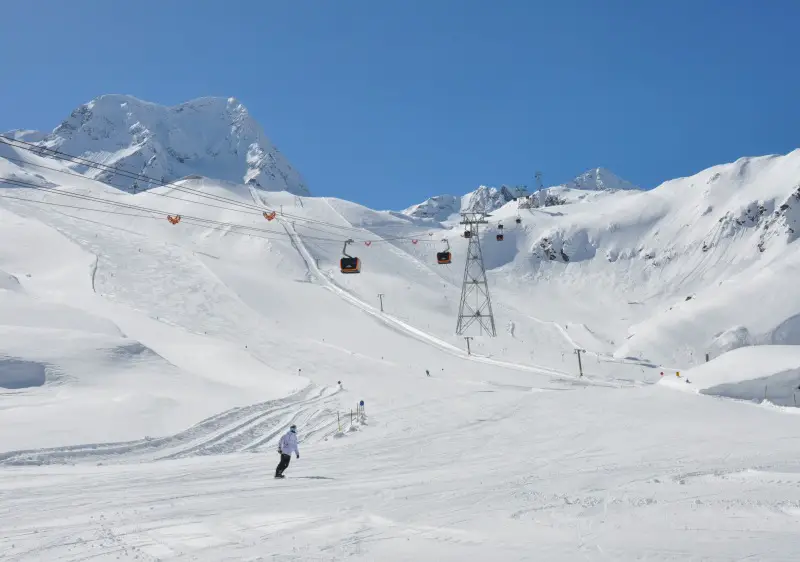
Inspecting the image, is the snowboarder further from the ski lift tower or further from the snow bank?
the ski lift tower

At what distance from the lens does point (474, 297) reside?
313ft

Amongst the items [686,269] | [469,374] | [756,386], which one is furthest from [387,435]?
[686,269]

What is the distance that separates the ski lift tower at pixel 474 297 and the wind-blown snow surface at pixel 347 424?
2.43 metres

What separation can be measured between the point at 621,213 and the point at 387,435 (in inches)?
4778

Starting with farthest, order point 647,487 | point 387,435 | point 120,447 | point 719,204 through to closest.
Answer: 1. point 719,204
2. point 387,435
3. point 120,447
4. point 647,487

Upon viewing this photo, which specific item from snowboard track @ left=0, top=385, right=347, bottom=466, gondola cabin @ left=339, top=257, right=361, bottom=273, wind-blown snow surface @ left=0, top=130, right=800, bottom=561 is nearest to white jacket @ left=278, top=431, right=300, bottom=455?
wind-blown snow surface @ left=0, top=130, right=800, bottom=561

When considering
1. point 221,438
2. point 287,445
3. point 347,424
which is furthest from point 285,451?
point 347,424

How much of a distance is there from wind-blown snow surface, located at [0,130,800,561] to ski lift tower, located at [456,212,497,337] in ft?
7.97

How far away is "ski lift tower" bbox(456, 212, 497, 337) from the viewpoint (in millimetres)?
68750

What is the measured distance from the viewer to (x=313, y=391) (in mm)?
34969

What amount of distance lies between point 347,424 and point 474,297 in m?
69.5

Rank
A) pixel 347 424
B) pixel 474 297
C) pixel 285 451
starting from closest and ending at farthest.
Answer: pixel 285 451 → pixel 347 424 → pixel 474 297

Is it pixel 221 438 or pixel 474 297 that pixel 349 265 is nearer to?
pixel 221 438

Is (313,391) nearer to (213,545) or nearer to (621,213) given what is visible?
(213,545)
